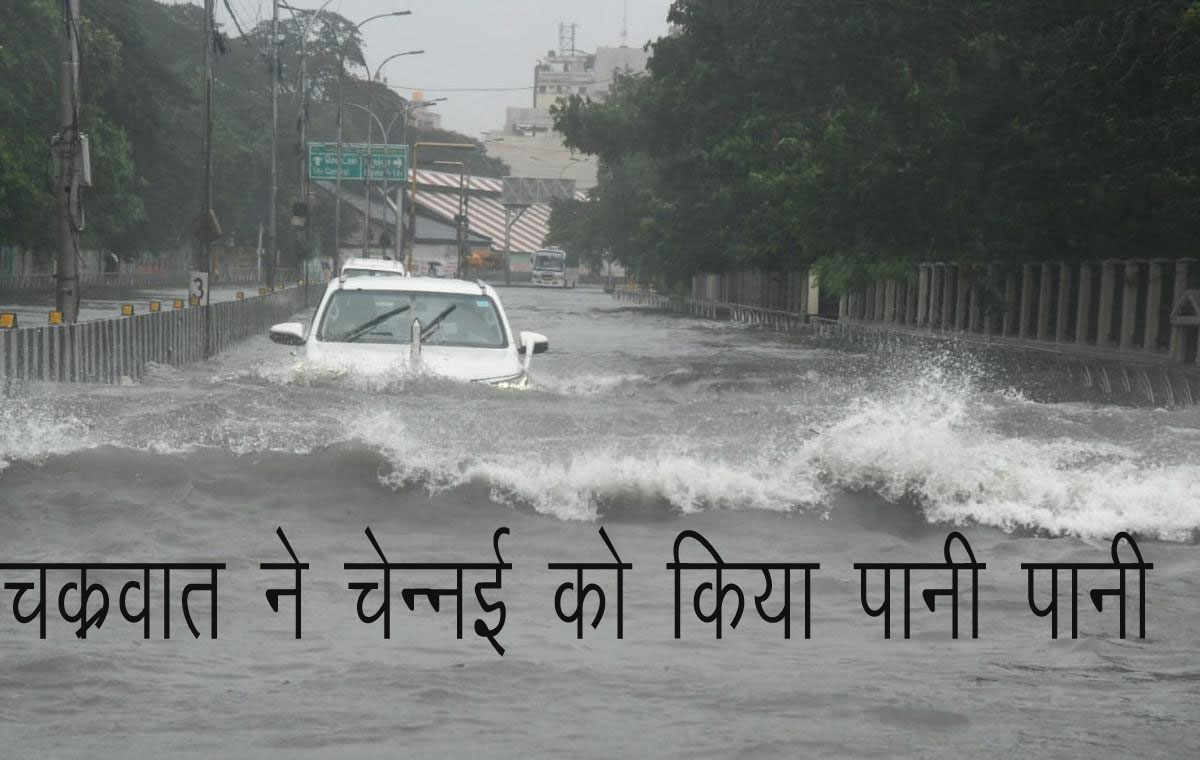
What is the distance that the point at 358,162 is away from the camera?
262ft

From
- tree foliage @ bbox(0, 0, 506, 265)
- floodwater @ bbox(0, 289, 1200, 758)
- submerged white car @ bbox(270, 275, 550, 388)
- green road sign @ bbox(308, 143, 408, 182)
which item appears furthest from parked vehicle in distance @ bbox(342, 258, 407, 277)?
green road sign @ bbox(308, 143, 408, 182)

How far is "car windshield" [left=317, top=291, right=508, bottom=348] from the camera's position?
47.0ft

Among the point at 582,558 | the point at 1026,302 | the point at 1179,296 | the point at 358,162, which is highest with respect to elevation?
the point at 358,162

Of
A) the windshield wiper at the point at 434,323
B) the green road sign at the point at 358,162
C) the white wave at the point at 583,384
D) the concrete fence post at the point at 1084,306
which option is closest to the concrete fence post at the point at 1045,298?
the concrete fence post at the point at 1084,306

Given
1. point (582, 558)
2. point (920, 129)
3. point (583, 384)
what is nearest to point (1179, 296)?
point (583, 384)

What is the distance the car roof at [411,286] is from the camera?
14741 mm

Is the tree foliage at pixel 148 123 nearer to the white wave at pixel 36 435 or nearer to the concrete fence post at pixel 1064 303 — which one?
the concrete fence post at pixel 1064 303

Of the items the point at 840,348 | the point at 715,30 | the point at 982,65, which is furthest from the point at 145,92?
the point at 982,65

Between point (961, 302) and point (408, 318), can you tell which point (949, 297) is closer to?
point (961, 302)

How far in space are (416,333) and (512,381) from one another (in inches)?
33.8

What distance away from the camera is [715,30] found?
49875 mm

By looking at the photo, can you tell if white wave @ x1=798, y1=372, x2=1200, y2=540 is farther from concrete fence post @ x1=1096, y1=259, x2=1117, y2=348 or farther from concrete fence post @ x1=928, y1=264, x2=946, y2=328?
concrete fence post @ x1=928, y1=264, x2=946, y2=328

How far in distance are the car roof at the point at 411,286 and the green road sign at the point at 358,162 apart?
6316cm

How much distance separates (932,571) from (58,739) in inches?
187
